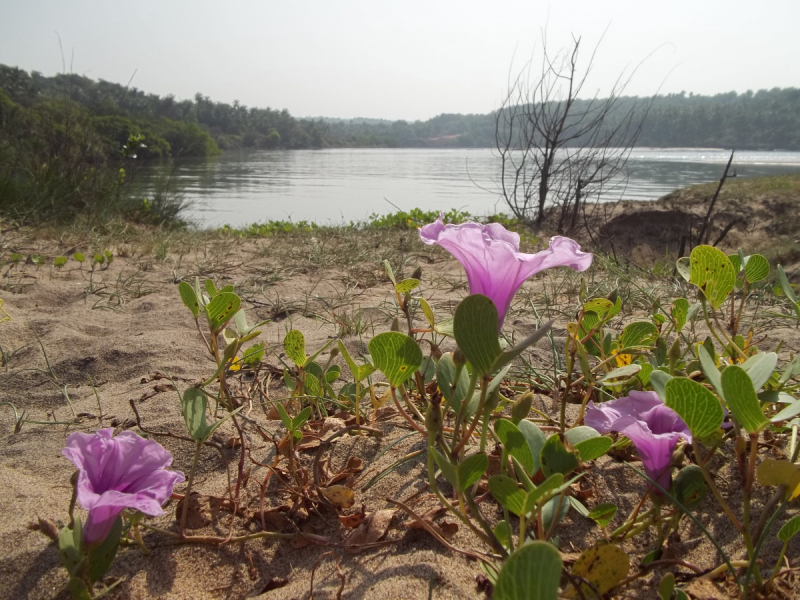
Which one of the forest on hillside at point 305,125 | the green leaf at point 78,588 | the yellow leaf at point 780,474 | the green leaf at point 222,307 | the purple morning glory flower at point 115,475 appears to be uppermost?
the forest on hillside at point 305,125

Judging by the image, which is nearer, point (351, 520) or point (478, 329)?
point (478, 329)

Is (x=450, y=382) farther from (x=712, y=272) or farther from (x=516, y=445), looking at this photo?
(x=712, y=272)

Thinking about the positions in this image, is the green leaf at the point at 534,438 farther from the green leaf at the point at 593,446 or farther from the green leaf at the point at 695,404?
the green leaf at the point at 695,404

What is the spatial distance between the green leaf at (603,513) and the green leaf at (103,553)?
678 millimetres

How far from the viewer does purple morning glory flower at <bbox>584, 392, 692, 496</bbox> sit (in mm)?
761

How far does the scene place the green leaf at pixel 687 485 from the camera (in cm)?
80

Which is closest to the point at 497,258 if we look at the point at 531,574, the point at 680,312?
the point at 531,574

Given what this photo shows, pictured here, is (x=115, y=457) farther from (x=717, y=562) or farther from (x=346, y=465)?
(x=717, y=562)

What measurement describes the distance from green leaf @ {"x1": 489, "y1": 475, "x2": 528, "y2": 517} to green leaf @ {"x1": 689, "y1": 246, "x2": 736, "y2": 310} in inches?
22.8

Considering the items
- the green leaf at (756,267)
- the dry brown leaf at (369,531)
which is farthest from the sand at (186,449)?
the green leaf at (756,267)

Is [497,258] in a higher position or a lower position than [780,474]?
higher

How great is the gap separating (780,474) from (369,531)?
0.59 m

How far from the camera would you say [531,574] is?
46cm

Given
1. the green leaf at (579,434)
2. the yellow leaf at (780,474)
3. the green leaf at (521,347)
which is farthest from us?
the green leaf at (579,434)
